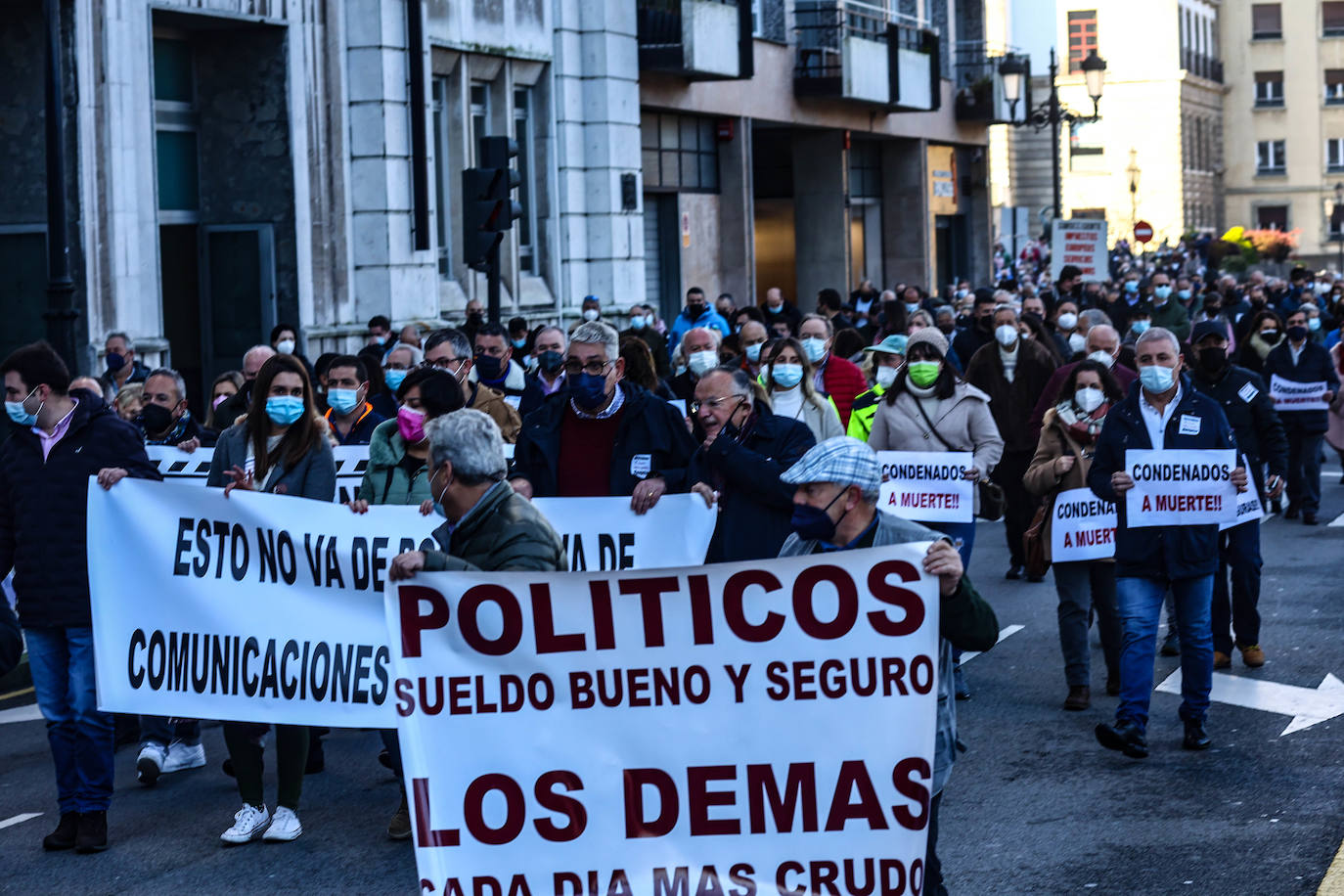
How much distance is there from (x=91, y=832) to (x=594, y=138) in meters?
19.1

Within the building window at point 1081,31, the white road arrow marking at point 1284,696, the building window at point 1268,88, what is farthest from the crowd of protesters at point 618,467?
the building window at point 1268,88

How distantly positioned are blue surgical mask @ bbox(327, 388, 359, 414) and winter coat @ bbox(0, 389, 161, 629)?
1.78m

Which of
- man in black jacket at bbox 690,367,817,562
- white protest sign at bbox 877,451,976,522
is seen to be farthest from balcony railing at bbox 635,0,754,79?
man in black jacket at bbox 690,367,817,562

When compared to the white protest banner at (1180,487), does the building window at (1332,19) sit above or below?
above

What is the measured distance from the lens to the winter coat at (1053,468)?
10.2m

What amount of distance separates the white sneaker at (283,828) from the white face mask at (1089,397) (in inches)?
177

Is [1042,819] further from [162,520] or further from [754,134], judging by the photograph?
[754,134]

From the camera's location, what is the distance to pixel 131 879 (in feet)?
24.5

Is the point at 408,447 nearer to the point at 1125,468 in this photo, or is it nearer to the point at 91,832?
the point at 91,832

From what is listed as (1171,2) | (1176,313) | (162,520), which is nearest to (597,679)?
(162,520)

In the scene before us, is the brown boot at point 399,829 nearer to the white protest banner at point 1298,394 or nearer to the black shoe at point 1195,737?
the black shoe at point 1195,737

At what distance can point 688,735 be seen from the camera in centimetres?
539

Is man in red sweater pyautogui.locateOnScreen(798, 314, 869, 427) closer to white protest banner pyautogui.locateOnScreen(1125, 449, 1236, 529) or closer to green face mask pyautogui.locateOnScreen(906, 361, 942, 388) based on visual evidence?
green face mask pyautogui.locateOnScreen(906, 361, 942, 388)

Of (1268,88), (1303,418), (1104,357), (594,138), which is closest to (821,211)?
(594,138)
